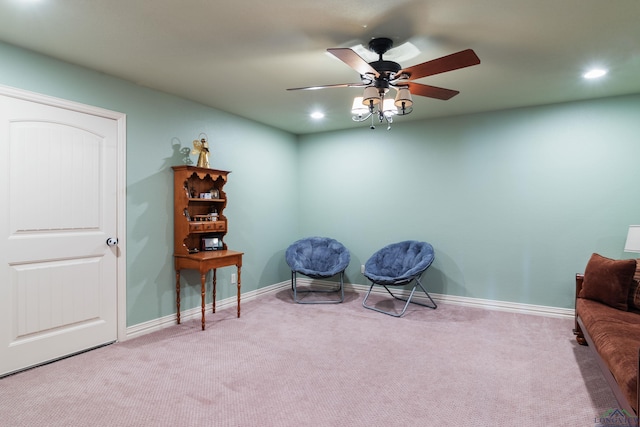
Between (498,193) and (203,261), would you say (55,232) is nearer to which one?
(203,261)

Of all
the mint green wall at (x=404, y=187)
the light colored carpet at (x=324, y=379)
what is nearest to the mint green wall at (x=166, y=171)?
the mint green wall at (x=404, y=187)

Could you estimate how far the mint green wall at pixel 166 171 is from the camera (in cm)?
293

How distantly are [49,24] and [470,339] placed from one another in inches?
156

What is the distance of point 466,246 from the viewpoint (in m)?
4.45

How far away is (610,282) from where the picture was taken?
2.86 meters

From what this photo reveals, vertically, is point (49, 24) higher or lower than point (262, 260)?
higher

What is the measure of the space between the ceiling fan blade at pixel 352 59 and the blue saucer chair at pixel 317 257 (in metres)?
2.69

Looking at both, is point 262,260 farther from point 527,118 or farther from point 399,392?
point 527,118

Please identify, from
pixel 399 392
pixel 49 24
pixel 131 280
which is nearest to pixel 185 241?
pixel 131 280

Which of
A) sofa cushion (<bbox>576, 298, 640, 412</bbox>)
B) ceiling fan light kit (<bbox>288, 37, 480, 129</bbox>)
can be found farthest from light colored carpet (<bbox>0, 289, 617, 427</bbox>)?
ceiling fan light kit (<bbox>288, 37, 480, 129</bbox>)

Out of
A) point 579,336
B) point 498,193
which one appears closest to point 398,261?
point 498,193

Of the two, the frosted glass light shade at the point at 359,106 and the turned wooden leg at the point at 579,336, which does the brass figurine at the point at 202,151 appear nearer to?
the frosted glass light shade at the point at 359,106

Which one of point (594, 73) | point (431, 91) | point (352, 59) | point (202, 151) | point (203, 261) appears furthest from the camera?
point (202, 151)

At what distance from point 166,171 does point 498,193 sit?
369 cm
